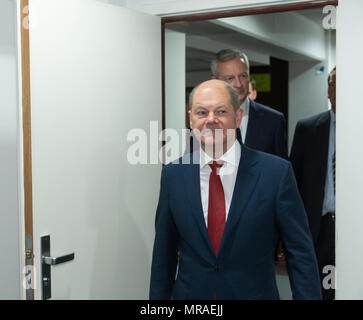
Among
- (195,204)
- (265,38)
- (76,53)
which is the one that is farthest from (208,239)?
(265,38)

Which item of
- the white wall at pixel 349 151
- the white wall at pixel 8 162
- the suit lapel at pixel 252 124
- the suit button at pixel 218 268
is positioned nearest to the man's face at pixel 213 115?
the suit button at pixel 218 268

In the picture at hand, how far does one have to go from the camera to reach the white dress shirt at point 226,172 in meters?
1.75

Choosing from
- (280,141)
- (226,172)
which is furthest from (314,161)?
(226,172)

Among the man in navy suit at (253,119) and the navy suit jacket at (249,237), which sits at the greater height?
the man in navy suit at (253,119)

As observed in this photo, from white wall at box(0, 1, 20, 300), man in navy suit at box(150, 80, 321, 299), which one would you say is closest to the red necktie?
man in navy suit at box(150, 80, 321, 299)

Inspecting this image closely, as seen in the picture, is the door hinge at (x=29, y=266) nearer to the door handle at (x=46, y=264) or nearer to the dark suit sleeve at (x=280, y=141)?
the door handle at (x=46, y=264)

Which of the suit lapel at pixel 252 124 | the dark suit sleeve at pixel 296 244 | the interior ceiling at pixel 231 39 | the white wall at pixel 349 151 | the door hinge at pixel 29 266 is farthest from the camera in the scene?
the interior ceiling at pixel 231 39

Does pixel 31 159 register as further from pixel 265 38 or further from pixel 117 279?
pixel 265 38

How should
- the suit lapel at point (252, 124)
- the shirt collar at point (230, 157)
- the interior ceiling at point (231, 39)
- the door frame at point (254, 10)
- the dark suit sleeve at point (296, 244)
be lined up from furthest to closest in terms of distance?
the interior ceiling at point (231, 39), the suit lapel at point (252, 124), the door frame at point (254, 10), the shirt collar at point (230, 157), the dark suit sleeve at point (296, 244)

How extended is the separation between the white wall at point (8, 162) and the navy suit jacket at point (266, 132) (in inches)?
49.7

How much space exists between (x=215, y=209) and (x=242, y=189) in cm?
12

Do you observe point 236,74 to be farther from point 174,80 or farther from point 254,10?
point 174,80

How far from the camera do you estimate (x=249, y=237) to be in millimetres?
1685

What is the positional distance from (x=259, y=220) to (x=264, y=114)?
3.93 ft
